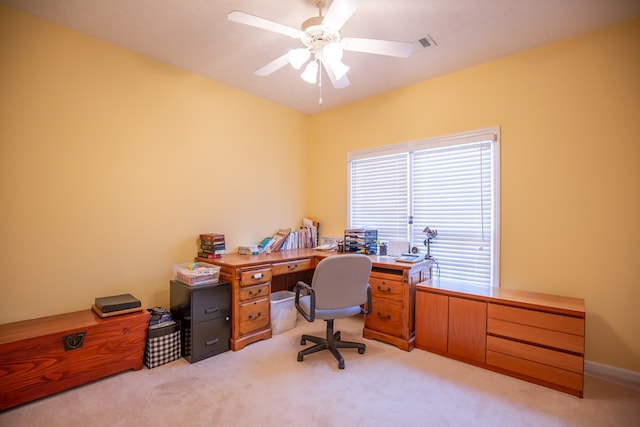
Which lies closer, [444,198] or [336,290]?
[336,290]

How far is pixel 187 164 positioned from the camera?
9.93ft

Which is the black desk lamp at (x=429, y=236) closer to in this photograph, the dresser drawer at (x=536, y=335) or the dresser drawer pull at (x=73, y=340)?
the dresser drawer at (x=536, y=335)

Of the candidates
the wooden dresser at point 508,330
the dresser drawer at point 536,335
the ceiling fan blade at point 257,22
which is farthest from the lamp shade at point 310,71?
the dresser drawer at point 536,335

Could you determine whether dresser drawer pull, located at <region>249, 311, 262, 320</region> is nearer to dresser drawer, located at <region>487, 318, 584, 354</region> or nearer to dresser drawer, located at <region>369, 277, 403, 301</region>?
dresser drawer, located at <region>369, 277, 403, 301</region>

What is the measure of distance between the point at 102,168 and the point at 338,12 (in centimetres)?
228

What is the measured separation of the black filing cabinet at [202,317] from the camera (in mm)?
2445

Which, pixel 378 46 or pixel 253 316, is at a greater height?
pixel 378 46

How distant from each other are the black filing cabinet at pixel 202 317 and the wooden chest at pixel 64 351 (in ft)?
1.05

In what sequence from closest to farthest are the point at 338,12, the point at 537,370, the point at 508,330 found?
1. the point at 338,12
2. the point at 537,370
3. the point at 508,330

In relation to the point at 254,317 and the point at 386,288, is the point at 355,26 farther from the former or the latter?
the point at 254,317

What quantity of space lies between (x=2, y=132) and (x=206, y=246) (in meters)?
1.72

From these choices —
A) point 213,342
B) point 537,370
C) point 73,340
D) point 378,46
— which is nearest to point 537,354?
point 537,370

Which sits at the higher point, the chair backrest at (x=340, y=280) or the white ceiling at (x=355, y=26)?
the white ceiling at (x=355, y=26)

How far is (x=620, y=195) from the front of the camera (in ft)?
7.22
